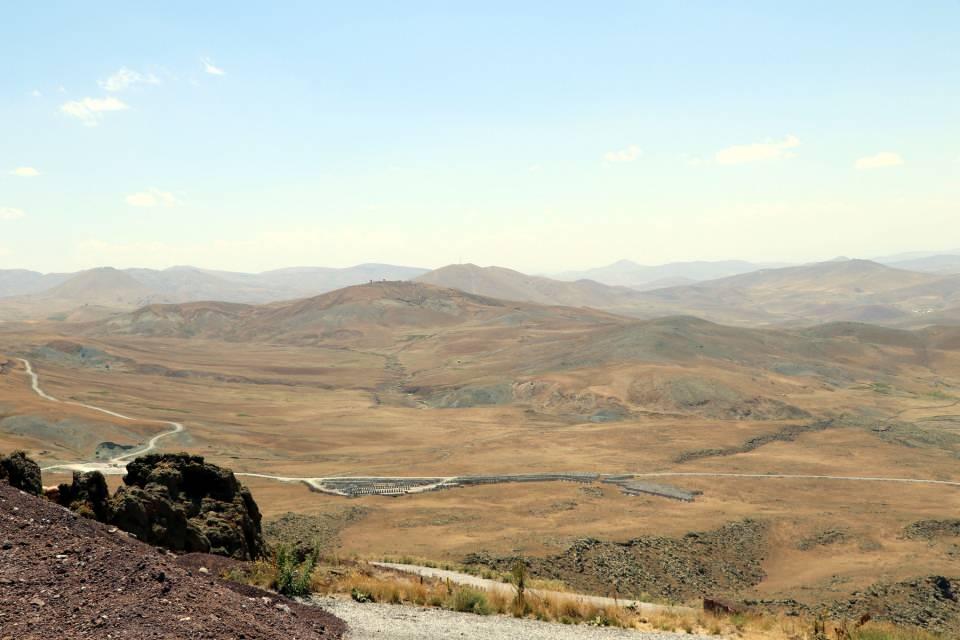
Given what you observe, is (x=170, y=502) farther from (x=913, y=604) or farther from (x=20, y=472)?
(x=913, y=604)

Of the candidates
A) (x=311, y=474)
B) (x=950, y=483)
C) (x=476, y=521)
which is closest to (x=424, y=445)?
(x=311, y=474)

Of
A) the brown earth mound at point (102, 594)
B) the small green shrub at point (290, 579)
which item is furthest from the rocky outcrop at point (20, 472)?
the small green shrub at point (290, 579)

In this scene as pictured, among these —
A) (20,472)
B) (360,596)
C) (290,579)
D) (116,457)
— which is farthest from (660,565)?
(116,457)

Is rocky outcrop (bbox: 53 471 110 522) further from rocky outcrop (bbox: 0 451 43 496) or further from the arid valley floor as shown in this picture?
the arid valley floor

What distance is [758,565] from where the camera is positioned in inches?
1563

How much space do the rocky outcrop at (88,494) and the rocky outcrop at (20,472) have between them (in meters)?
0.71

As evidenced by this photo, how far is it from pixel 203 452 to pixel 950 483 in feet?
243

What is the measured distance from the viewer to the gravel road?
14.2 m

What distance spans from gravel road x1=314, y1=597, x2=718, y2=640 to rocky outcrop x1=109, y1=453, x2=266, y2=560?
566 centimetres

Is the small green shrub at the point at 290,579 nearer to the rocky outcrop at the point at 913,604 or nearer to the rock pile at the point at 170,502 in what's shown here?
the rock pile at the point at 170,502

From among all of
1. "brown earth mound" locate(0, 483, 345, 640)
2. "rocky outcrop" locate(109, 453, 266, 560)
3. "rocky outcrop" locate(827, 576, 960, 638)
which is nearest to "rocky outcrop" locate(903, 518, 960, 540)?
"rocky outcrop" locate(827, 576, 960, 638)

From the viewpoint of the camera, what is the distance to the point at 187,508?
70.9ft

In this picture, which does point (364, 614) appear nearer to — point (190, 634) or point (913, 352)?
point (190, 634)

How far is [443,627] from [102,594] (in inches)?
283
